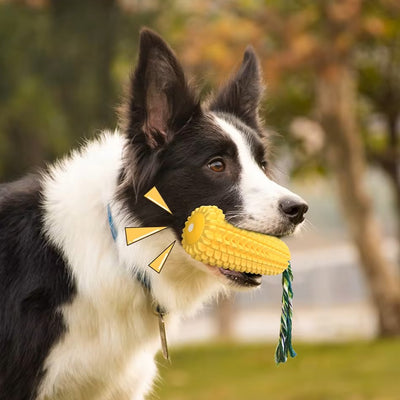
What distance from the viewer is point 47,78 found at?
37.4 ft

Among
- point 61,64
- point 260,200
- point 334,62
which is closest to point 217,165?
point 260,200

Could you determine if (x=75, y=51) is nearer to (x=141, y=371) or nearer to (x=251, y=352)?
(x=251, y=352)

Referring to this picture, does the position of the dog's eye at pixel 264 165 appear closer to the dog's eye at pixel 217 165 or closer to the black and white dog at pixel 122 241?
the black and white dog at pixel 122 241

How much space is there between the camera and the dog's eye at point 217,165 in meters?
3.54

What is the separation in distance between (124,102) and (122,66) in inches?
390

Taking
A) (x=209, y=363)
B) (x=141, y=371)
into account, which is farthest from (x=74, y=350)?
(x=209, y=363)

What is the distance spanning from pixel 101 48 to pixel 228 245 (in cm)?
884

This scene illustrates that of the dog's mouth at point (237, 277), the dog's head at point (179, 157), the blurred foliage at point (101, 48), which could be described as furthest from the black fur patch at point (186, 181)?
the blurred foliage at point (101, 48)

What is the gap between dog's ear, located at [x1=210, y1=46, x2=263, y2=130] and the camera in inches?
163

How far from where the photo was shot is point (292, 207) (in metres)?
3.29

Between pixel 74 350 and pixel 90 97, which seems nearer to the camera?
pixel 74 350

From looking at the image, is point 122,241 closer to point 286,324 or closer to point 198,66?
point 286,324

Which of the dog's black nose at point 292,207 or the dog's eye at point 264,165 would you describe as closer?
the dog's black nose at point 292,207

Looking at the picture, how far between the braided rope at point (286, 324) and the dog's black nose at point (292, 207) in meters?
0.40
